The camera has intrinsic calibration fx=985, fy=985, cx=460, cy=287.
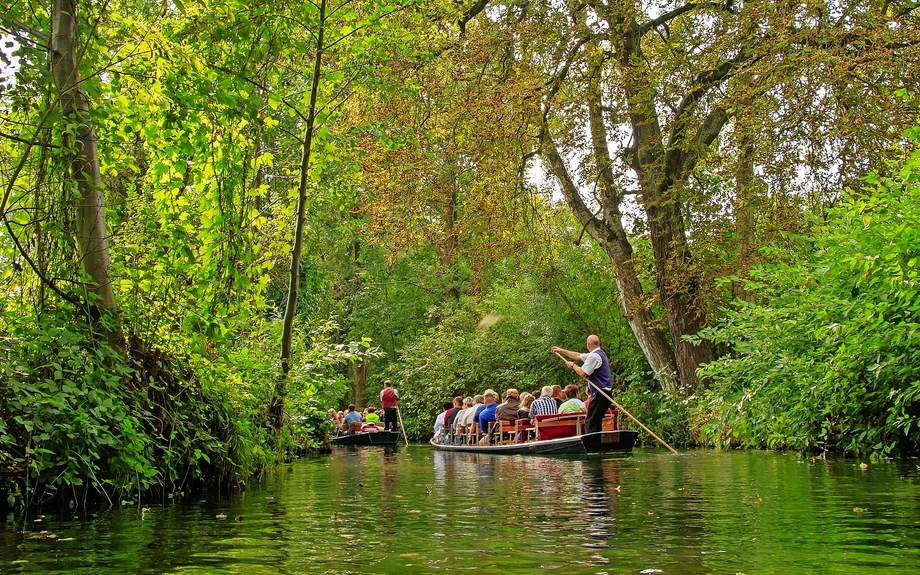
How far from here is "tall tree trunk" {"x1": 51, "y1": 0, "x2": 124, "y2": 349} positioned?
7.57 meters

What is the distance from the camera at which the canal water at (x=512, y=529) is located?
4410 millimetres

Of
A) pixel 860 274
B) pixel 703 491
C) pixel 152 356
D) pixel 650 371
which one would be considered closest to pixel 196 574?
pixel 152 356

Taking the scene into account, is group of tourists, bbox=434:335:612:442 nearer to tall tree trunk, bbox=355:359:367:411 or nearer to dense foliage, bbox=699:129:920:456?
dense foliage, bbox=699:129:920:456

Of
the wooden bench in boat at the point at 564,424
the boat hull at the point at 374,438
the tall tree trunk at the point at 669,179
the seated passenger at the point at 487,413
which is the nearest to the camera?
the tall tree trunk at the point at 669,179

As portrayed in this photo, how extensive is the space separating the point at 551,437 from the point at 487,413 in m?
3.33

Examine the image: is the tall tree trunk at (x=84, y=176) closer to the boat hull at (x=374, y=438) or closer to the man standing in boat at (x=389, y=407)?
the boat hull at (x=374, y=438)

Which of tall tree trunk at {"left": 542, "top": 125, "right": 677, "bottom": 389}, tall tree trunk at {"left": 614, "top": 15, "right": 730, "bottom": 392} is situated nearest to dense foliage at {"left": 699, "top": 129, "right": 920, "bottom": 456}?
tall tree trunk at {"left": 614, "top": 15, "right": 730, "bottom": 392}

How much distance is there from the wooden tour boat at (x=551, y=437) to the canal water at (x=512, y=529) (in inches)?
217

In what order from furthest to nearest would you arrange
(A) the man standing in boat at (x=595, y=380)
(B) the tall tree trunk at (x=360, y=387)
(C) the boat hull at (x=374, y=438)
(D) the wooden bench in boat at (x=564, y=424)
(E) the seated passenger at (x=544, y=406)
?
(B) the tall tree trunk at (x=360, y=387) < (C) the boat hull at (x=374, y=438) < (E) the seated passenger at (x=544, y=406) < (D) the wooden bench in boat at (x=564, y=424) < (A) the man standing in boat at (x=595, y=380)

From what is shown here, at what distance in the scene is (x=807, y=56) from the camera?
1364 centimetres

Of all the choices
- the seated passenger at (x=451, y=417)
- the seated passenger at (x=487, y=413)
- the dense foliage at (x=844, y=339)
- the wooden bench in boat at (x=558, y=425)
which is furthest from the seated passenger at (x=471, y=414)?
the dense foliage at (x=844, y=339)

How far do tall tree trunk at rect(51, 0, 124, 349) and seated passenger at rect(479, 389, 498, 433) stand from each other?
13389 millimetres

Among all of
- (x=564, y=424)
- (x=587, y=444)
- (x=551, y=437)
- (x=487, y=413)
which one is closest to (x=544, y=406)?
(x=551, y=437)

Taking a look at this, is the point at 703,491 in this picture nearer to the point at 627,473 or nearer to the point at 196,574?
the point at 627,473
